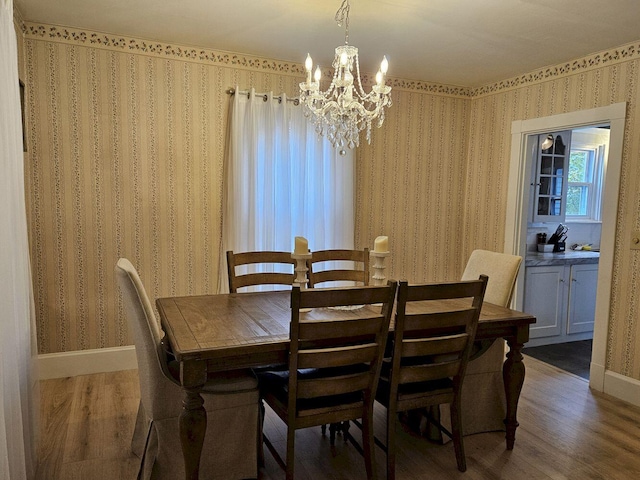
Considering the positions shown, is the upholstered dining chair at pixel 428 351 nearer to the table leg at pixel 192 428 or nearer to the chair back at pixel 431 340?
the chair back at pixel 431 340

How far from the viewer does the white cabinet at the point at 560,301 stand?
4262 mm

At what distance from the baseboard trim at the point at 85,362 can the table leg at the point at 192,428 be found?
184cm

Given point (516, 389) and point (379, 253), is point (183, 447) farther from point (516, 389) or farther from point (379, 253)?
point (516, 389)

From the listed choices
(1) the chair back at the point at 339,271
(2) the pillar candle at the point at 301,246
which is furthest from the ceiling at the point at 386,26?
(1) the chair back at the point at 339,271

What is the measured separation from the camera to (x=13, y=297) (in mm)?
1775

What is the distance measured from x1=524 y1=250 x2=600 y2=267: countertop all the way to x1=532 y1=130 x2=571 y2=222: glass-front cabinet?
0.37 m

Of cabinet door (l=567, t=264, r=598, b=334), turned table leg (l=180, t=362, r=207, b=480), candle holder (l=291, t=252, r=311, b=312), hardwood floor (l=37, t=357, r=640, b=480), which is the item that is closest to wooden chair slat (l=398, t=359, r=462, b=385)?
hardwood floor (l=37, t=357, r=640, b=480)

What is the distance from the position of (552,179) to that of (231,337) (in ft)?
12.9

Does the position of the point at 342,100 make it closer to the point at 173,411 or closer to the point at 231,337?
the point at 231,337

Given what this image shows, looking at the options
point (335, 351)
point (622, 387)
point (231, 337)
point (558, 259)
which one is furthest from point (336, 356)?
point (558, 259)

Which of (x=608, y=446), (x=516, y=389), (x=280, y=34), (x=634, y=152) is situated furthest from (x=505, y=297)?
(x=280, y=34)

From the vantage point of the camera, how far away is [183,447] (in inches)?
73.5

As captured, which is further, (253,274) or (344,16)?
(253,274)

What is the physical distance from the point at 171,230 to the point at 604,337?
10.7 ft
